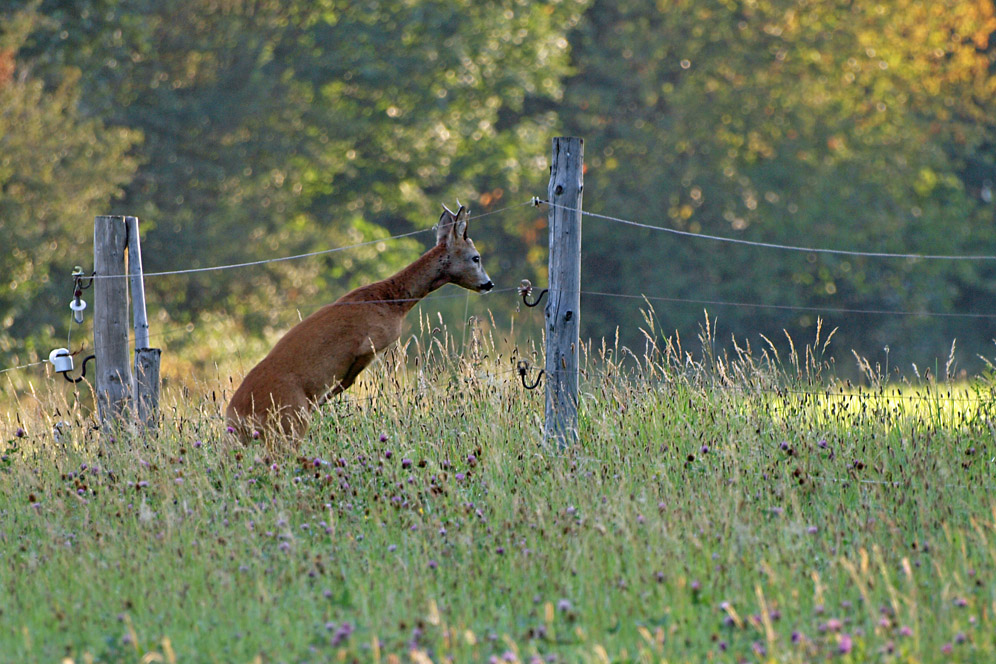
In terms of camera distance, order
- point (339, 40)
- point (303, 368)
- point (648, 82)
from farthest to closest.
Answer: point (648, 82), point (339, 40), point (303, 368)

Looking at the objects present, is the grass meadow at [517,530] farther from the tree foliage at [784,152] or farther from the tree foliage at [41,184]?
the tree foliage at [784,152]

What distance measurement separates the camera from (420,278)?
8664mm

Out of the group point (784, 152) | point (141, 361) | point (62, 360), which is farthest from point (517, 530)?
point (784, 152)

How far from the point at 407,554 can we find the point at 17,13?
17967 mm

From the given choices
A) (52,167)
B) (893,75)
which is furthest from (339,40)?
(893,75)

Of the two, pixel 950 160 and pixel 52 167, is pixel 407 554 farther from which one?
pixel 950 160

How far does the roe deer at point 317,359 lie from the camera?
7.88 meters

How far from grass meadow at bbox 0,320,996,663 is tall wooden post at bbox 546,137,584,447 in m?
0.22

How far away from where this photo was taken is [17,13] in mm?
20766

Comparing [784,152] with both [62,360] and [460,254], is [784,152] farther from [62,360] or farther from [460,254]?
[62,360]

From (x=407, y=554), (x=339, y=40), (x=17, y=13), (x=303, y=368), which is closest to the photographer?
(x=407, y=554)

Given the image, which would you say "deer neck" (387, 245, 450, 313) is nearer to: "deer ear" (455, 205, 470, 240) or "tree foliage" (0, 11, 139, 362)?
"deer ear" (455, 205, 470, 240)

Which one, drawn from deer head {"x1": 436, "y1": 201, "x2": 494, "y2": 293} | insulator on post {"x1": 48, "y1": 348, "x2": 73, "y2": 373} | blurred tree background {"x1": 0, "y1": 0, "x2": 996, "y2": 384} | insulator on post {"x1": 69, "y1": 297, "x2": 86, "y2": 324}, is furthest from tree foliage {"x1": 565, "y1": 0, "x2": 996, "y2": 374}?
insulator on post {"x1": 48, "y1": 348, "x2": 73, "y2": 373}

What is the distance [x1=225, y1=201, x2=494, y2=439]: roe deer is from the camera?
7883mm
